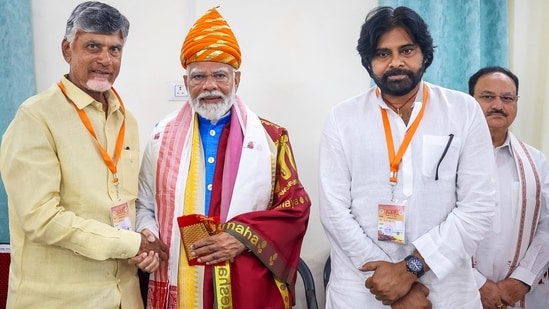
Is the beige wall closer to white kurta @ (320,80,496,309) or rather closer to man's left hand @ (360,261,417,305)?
white kurta @ (320,80,496,309)

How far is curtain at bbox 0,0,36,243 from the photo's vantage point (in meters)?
2.66

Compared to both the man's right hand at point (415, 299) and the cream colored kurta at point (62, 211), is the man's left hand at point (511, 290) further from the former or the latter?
the cream colored kurta at point (62, 211)

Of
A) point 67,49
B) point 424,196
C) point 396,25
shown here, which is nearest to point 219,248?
point 424,196

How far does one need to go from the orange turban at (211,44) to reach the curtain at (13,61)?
122 centimetres

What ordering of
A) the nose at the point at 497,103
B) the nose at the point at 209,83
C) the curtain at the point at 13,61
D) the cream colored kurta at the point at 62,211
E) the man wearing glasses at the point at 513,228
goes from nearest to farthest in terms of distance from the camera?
1. the cream colored kurta at the point at 62,211
2. the nose at the point at 209,83
3. the man wearing glasses at the point at 513,228
4. the nose at the point at 497,103
5. the curtain at the point at 13,61

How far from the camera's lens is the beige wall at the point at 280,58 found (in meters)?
2.79

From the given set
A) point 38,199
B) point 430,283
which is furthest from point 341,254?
point 38,199

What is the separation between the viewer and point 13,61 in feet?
8.79

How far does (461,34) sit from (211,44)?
161 cm

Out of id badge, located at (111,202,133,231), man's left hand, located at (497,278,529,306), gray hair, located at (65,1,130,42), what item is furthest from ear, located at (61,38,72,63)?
man's left hand, located at (497,278,529,306)

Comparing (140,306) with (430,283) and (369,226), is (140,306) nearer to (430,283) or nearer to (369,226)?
(369,226)

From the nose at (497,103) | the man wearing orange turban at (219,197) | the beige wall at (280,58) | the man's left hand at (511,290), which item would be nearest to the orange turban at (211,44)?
the man wearing orange turban at (219,197)

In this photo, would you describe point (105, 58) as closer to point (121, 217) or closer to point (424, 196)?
point (121, 217)

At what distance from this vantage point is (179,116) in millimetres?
2152
